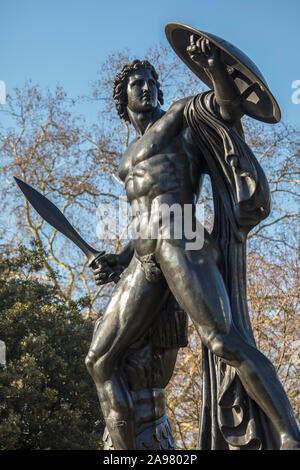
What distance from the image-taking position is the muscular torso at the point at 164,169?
3.85m

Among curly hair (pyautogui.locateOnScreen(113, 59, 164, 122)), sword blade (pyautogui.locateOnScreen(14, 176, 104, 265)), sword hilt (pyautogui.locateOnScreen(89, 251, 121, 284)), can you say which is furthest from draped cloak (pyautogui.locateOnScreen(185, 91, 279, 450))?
sword blade (pyautogui.locateOnScreen(14, 176, 104, 265))

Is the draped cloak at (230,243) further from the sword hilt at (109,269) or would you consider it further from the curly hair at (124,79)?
the sword hilt at (109,269)

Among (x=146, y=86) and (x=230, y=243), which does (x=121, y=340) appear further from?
(x=146, y=86)

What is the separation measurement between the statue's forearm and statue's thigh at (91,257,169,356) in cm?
97

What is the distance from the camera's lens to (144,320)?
3842 mm

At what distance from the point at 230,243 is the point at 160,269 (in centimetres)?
41

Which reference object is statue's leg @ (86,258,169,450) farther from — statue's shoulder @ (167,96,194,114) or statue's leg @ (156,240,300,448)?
statue's shoulder @ (167,96,194,114)

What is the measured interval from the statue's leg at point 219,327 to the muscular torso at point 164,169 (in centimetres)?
25

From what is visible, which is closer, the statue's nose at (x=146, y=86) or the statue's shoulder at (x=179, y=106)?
the statue's shoulder at (x=179, y=106)

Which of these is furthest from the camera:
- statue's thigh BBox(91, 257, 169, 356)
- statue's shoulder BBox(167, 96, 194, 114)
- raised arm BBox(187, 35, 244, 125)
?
statue's shoulder BBox(167, 96, 194, 114)

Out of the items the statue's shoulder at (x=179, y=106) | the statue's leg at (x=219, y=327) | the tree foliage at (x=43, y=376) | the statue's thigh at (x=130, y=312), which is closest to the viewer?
the statue's leg at (x=219, y=327)

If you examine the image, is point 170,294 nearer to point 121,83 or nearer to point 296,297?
point 121,83

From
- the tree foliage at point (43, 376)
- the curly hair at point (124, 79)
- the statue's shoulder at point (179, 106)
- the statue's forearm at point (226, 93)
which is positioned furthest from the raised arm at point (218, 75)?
the tree foliage at point (43, 376)

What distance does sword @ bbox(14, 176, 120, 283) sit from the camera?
4.22 m
